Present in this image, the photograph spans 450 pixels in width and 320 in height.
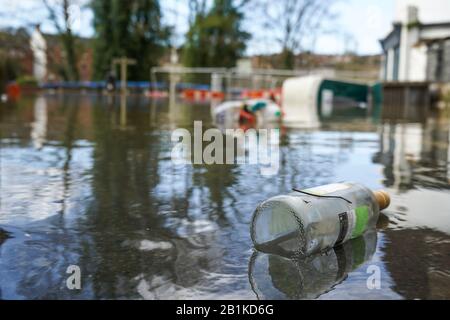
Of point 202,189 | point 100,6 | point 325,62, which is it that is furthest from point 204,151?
point 325,62

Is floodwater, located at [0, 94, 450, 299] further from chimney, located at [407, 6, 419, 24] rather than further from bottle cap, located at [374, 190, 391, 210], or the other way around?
chimney, located at [407, 6, 419, 24]

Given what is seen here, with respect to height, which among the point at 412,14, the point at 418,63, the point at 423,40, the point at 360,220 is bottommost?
the point at 360,220

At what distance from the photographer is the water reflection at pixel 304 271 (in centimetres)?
260

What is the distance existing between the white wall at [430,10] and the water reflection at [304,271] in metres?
29.9

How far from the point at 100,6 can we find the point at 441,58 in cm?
3208

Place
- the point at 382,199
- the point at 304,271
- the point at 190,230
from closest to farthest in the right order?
the point at 304,271, the point at 190,230, the point at 382,199

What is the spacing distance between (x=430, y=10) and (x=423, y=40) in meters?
1.90

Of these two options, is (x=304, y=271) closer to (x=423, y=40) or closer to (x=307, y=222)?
(x=307, y=222)

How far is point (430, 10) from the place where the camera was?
102 ft

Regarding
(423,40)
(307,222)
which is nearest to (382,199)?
(307,222)

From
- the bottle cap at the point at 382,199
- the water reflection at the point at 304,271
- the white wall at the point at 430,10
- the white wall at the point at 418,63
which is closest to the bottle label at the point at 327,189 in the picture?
the water reflection at the point at 304,271

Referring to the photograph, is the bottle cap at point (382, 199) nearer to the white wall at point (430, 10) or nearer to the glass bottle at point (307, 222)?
the glass bottle at point (307, 222)

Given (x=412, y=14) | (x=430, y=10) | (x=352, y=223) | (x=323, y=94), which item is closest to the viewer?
(x=352, y=223)

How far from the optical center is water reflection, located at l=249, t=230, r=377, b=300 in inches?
103
